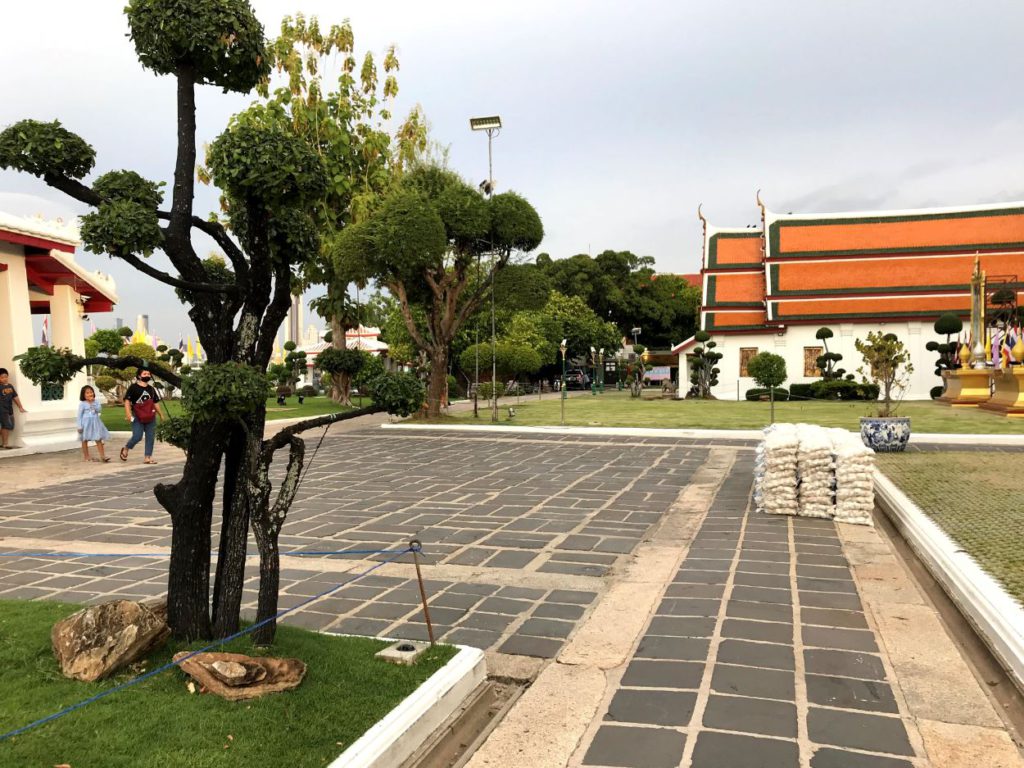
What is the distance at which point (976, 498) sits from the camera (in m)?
8.08

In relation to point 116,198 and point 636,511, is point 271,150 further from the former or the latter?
point 636,511

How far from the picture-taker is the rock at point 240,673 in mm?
3203

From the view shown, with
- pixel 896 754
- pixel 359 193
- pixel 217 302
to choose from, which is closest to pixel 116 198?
pixel 217 302

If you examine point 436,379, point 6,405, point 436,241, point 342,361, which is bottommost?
point 6,405

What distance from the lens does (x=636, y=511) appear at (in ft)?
27.7

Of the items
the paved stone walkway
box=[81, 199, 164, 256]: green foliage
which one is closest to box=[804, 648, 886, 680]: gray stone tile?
the paved stone walkway

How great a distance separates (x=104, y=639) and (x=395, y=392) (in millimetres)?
1749

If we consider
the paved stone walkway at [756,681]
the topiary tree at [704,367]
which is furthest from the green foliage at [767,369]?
the paved stone walkway at [756,681]

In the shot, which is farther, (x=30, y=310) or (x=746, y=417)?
(x=746, y=417)

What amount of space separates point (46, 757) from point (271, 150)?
8.43 feet

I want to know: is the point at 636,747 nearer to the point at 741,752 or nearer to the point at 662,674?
the point at 741,752

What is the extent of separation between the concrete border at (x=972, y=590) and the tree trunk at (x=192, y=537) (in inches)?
161

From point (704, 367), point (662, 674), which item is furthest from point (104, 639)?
point (704, 367)

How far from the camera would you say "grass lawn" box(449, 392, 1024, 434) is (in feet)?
59.4
